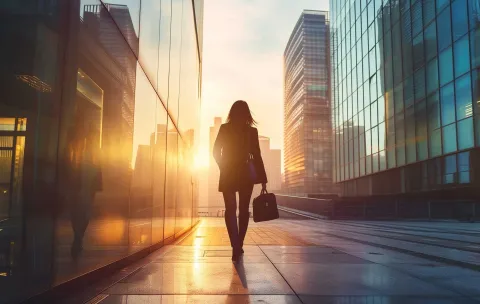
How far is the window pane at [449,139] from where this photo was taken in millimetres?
18297

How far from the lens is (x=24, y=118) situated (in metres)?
2.10

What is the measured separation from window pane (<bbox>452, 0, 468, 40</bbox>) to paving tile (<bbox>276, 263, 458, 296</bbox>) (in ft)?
55.6

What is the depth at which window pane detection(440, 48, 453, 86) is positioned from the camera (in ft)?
61.3

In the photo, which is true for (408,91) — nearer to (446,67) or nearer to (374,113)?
(446,67)

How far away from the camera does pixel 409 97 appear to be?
23.0 m

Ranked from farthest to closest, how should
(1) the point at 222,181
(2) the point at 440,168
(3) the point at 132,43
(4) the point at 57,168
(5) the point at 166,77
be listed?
(2) the point at 440,168
(5) the point at 166,77
(1) the point at 222,181
(3) the point at 132,43
(4) the point at 57,168

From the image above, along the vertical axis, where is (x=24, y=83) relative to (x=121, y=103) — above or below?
below

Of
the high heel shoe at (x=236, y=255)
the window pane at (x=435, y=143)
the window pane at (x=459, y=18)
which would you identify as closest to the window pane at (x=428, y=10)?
the window pane at (x=459, y=18)

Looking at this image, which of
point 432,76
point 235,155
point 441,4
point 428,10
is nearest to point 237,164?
point 235,155

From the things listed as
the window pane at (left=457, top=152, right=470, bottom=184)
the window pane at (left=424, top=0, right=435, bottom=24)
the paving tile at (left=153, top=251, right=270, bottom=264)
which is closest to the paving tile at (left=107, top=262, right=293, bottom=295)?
the paving tile at (left=153, top=251, right=270, bottom=264)

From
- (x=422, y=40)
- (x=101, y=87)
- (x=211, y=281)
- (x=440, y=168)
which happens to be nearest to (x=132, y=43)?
(x=101, y=87)

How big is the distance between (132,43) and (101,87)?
1.09 meters

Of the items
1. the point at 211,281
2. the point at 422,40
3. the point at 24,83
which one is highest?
the point at 422,40

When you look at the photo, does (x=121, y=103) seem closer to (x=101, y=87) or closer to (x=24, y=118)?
(x=101, y=87)
